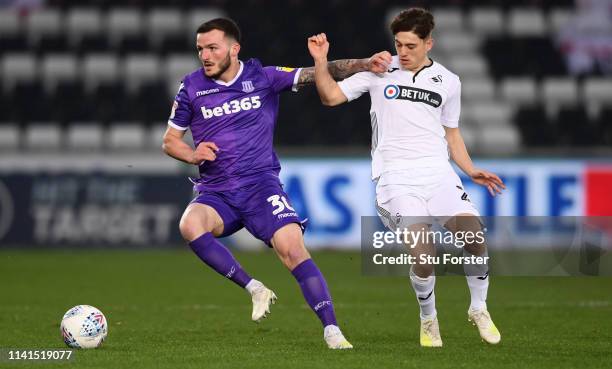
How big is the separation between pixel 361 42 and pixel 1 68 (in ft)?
21.5

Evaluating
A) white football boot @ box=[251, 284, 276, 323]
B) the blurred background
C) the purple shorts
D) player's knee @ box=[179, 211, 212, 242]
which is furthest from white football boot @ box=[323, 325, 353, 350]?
the blurred background

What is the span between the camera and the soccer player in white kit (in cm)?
799

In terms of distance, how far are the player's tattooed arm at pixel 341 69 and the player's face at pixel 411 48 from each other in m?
0.27

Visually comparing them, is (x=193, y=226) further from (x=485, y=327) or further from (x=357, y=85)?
(x=485, y=327)

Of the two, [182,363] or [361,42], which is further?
[361,42]

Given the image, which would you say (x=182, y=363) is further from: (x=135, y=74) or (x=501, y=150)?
(x=135, y=74)

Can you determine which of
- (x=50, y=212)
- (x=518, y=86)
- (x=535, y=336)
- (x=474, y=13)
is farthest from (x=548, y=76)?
(x=535, y=336)

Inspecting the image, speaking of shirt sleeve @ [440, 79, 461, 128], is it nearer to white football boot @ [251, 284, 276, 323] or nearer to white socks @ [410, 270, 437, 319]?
white socks @ [410, 270, 437, 319]

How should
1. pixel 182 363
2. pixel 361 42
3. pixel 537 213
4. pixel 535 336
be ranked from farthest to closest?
1. pixel 361 42
2. pixel 537 213
3. pixel 535 336
4. pixel 182 363

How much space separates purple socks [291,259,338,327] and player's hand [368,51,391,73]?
4.63ft

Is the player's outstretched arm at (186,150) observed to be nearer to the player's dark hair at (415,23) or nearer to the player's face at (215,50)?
the player's face at (215,50)

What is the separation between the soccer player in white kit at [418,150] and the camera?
7.99 metres

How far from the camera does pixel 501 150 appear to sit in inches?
700

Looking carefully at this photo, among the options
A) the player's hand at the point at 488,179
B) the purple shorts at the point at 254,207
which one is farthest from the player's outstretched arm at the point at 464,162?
the purple shorts at the point at 254,207
